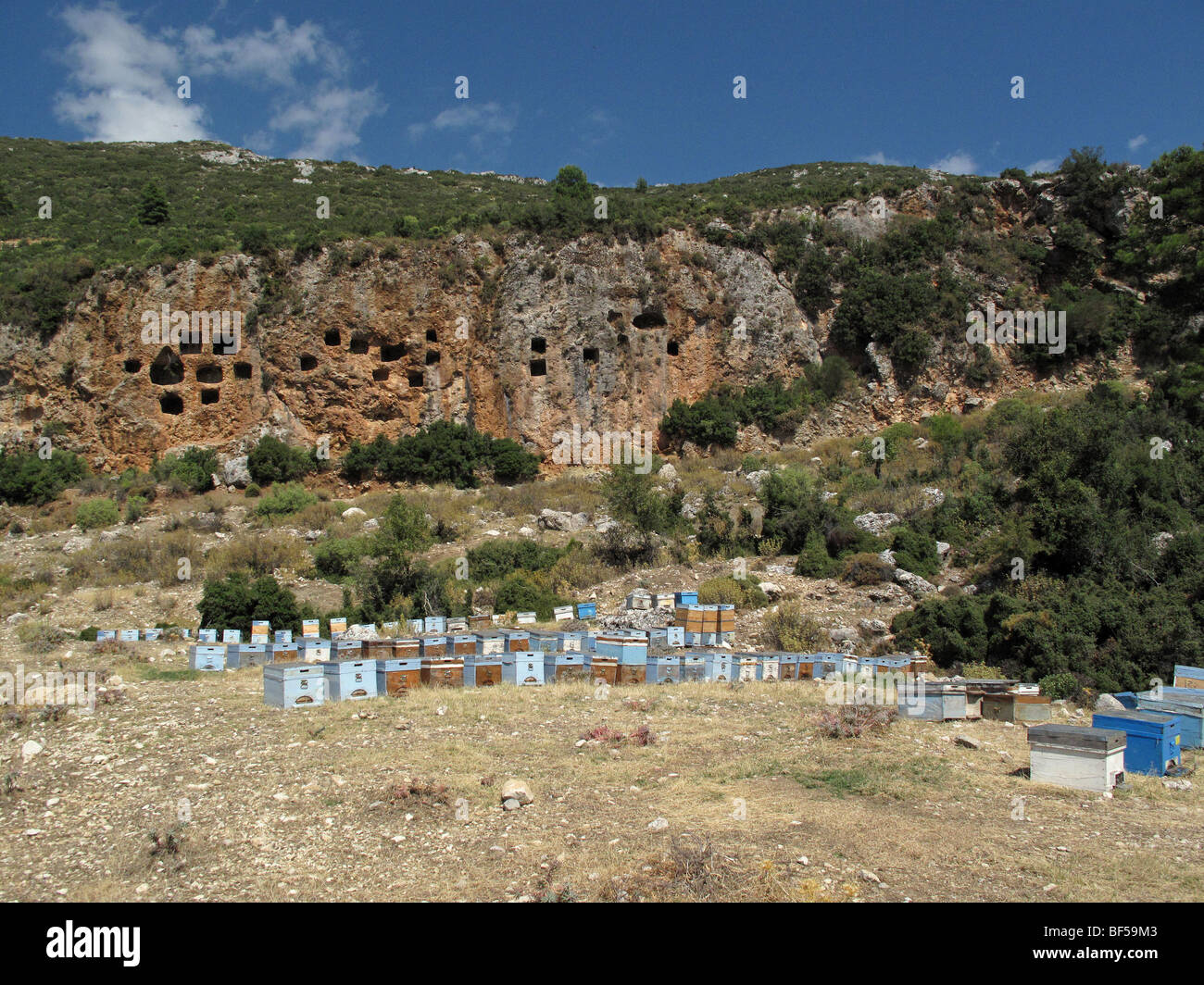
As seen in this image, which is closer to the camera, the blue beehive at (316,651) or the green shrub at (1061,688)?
the green shrub at (1061,688)

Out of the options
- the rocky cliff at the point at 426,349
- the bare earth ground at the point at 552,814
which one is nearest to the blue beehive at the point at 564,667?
the bare earth ground at the point at 552,814

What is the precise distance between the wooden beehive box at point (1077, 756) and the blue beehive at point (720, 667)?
5212mm

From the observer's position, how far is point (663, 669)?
483 inches

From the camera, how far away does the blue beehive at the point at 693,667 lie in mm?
12391

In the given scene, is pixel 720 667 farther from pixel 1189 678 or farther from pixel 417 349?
pixel 417 349

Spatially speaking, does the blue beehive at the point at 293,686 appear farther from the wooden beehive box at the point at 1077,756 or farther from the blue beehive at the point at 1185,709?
the blue beehive at the point at 1185,709

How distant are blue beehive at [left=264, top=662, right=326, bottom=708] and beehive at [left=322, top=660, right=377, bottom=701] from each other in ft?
0.56

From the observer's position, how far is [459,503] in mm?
24375

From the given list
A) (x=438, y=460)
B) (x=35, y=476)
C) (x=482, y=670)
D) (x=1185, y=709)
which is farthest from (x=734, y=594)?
(x=35, y=476)

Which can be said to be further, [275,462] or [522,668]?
[275,462]

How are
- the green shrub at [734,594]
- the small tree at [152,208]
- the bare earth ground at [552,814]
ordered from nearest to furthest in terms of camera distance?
the bare earth ground at [552,814]
the green shrub at [734,594]
the small tree at [152,208]

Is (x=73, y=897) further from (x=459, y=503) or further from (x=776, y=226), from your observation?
(x=776, y=226)

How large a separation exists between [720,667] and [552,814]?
6139mm

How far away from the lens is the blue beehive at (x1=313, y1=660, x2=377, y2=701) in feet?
34.7
